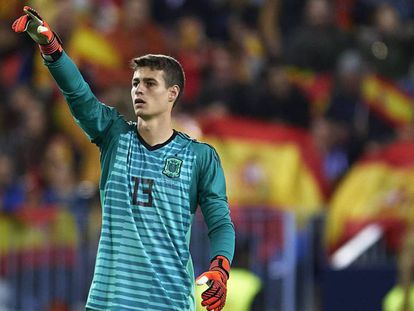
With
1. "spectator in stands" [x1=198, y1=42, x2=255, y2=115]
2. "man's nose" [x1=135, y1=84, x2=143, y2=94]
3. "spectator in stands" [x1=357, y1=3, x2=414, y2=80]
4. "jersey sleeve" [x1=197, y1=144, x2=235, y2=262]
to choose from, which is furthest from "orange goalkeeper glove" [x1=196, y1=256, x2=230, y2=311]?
"spectator in stands" [x1=357, y1=3, x2=414, y2=80]

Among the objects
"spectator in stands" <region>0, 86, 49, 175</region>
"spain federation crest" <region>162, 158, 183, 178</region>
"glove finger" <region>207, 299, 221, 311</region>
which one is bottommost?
"glove finger" <region>207, 299, 221, 311</region>

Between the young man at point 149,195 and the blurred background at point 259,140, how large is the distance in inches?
149

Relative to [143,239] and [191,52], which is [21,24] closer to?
[143,239]

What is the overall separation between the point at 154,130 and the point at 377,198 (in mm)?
6691

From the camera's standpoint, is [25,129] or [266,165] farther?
[25,129]

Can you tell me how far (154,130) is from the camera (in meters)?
6.67

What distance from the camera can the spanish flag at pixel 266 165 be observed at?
42.6ft

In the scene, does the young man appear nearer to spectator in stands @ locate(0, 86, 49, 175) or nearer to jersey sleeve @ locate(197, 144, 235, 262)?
jersey sleeve @ locate(197, 144, 235, 262)

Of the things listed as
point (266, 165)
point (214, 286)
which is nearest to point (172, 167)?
point (214, 286)

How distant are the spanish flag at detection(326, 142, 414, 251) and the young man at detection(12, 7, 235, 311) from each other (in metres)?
6.06

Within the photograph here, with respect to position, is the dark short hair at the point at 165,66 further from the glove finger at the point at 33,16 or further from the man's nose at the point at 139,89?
the glove finger at the point at 33,16

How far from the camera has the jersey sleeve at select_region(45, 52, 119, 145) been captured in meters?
6.38

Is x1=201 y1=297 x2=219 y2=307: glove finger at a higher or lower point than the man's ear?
lower

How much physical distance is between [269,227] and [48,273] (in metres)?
2.12
